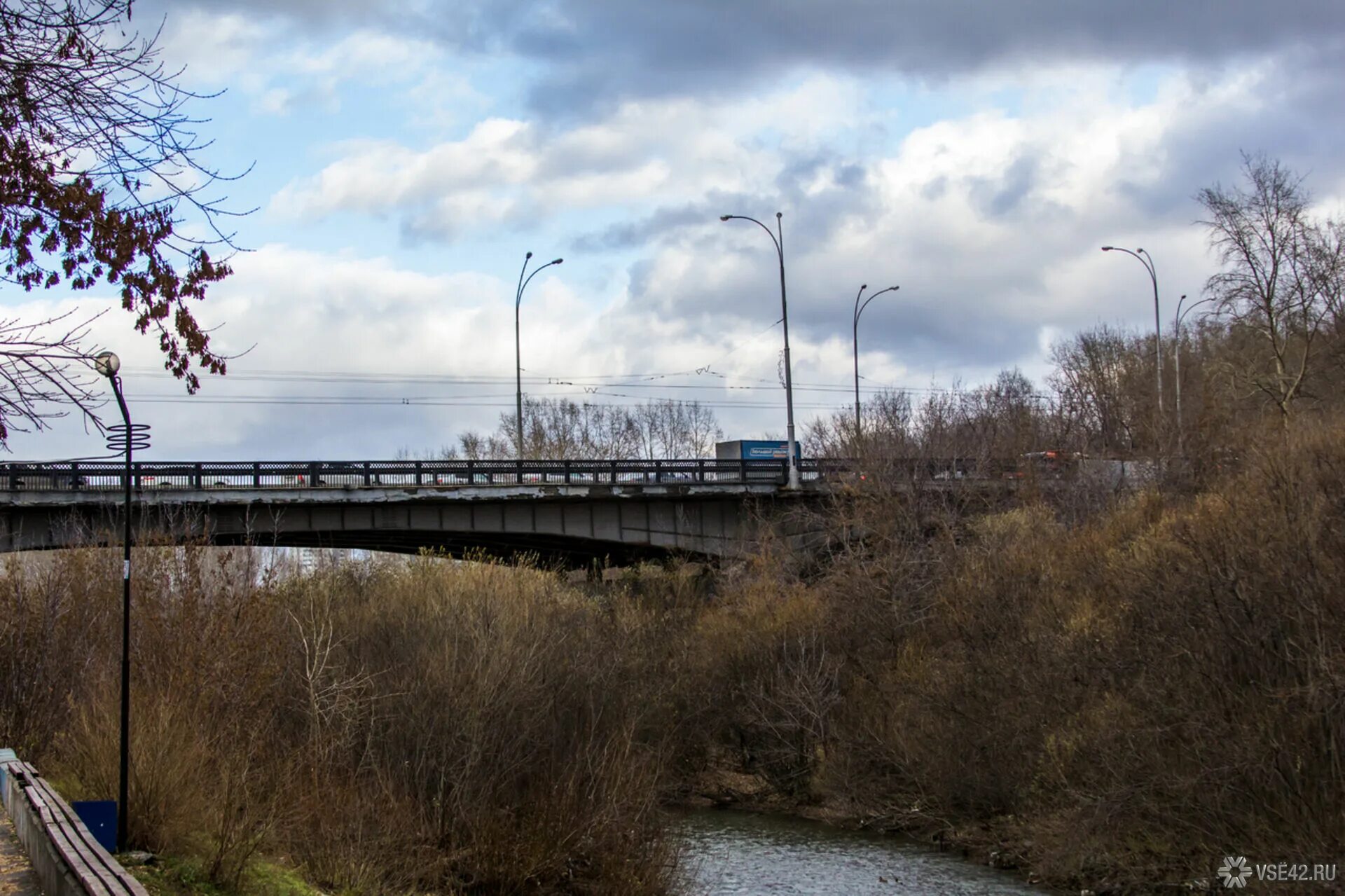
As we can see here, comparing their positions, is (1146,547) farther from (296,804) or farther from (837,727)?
(296,804)

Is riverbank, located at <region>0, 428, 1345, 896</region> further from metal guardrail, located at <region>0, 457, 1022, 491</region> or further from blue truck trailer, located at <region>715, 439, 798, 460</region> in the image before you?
blue truck trailer, located at <region>715, 439, 798, 460</region>

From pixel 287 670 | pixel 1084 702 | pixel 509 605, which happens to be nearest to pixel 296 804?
pixel 287 670

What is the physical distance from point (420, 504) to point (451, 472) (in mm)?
1462

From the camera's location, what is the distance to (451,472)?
3916 cm

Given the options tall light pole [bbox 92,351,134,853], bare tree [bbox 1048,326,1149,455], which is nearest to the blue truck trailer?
bare tree [bbox 1048,326,1149,455]

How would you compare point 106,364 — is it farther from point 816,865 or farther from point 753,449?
point 753,449

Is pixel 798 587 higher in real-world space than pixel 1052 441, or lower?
lower

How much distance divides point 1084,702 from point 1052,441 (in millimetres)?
31724

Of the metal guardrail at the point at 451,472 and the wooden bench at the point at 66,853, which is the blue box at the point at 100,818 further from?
the metal guardrail at the point at 451,472

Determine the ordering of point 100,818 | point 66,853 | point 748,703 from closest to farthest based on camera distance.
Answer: point 66,853 → point 100,818 → point 748,703

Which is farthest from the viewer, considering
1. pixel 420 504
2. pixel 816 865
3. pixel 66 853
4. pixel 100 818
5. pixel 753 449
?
pixel 753 449

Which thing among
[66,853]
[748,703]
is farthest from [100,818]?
[748,703]

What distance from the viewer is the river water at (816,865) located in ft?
74.4

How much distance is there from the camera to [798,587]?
1470 inches
